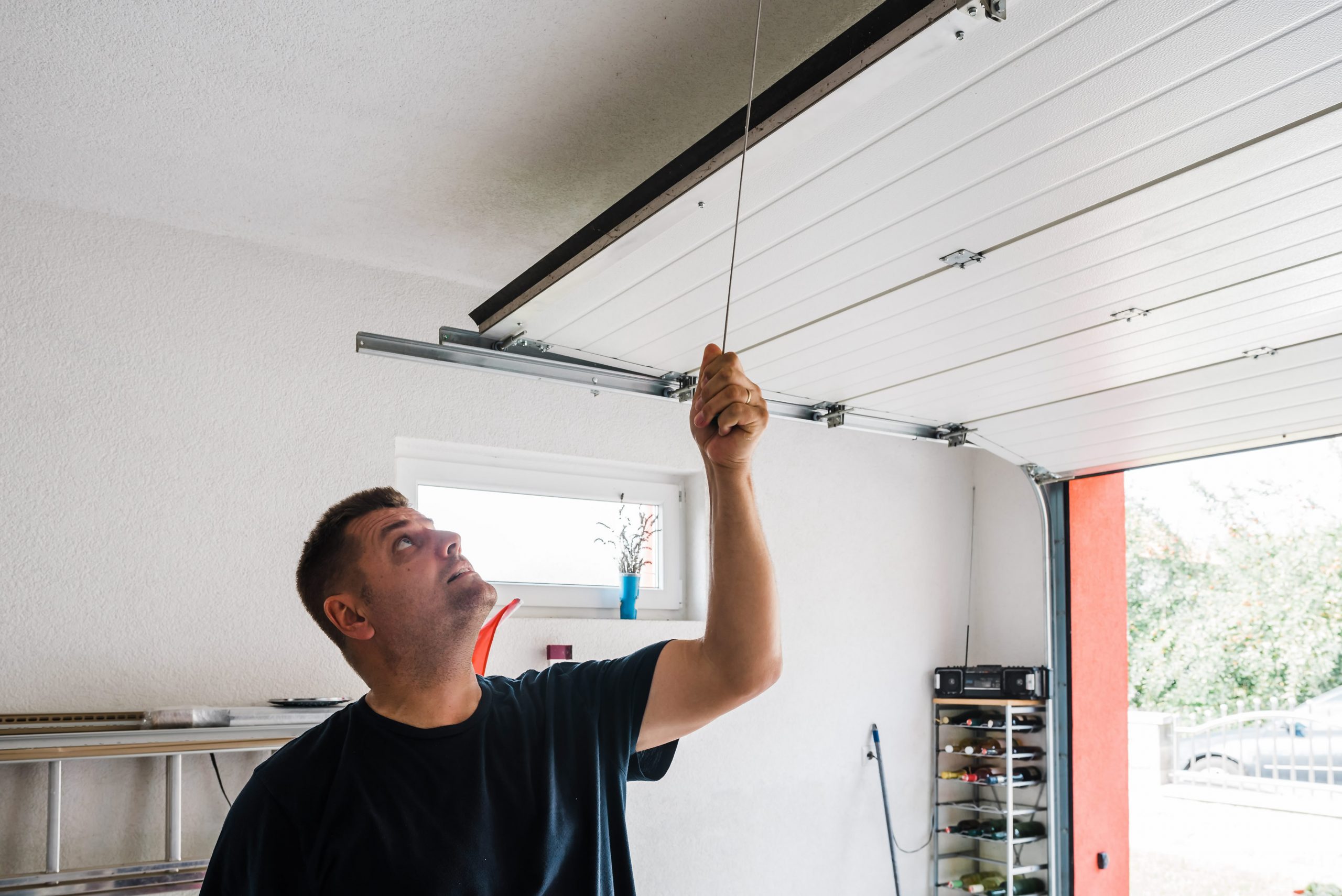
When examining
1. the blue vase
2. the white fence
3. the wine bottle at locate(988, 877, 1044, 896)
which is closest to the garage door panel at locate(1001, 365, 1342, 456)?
the blue vase

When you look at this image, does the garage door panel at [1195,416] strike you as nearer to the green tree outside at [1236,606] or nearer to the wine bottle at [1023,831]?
the wine bottle at [1023,831]

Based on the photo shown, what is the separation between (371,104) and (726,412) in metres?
1.88

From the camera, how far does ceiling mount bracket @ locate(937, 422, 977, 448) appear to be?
4539mm

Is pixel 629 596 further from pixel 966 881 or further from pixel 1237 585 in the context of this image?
pixel 1237 585

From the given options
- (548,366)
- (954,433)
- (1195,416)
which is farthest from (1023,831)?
(548,366)

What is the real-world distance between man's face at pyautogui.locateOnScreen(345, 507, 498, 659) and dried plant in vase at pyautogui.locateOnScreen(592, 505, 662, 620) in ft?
8.21

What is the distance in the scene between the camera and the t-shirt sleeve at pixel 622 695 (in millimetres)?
1653

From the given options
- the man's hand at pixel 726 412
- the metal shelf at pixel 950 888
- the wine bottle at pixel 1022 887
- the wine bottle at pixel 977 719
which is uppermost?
the man's hand at pixel 726 412

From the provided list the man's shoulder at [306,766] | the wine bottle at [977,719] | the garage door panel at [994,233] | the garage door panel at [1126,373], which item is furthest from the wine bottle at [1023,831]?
the man's shoulder at [306,766]

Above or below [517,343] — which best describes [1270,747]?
below

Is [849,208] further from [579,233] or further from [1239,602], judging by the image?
[1239,602]

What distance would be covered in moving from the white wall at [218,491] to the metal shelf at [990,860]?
2.63ft

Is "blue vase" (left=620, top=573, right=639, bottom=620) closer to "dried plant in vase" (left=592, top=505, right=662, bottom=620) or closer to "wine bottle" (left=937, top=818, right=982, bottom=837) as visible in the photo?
"dried plant in vase" (left=592, top=505, right=662, bottom=620)

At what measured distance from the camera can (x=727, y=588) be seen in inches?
56.3
